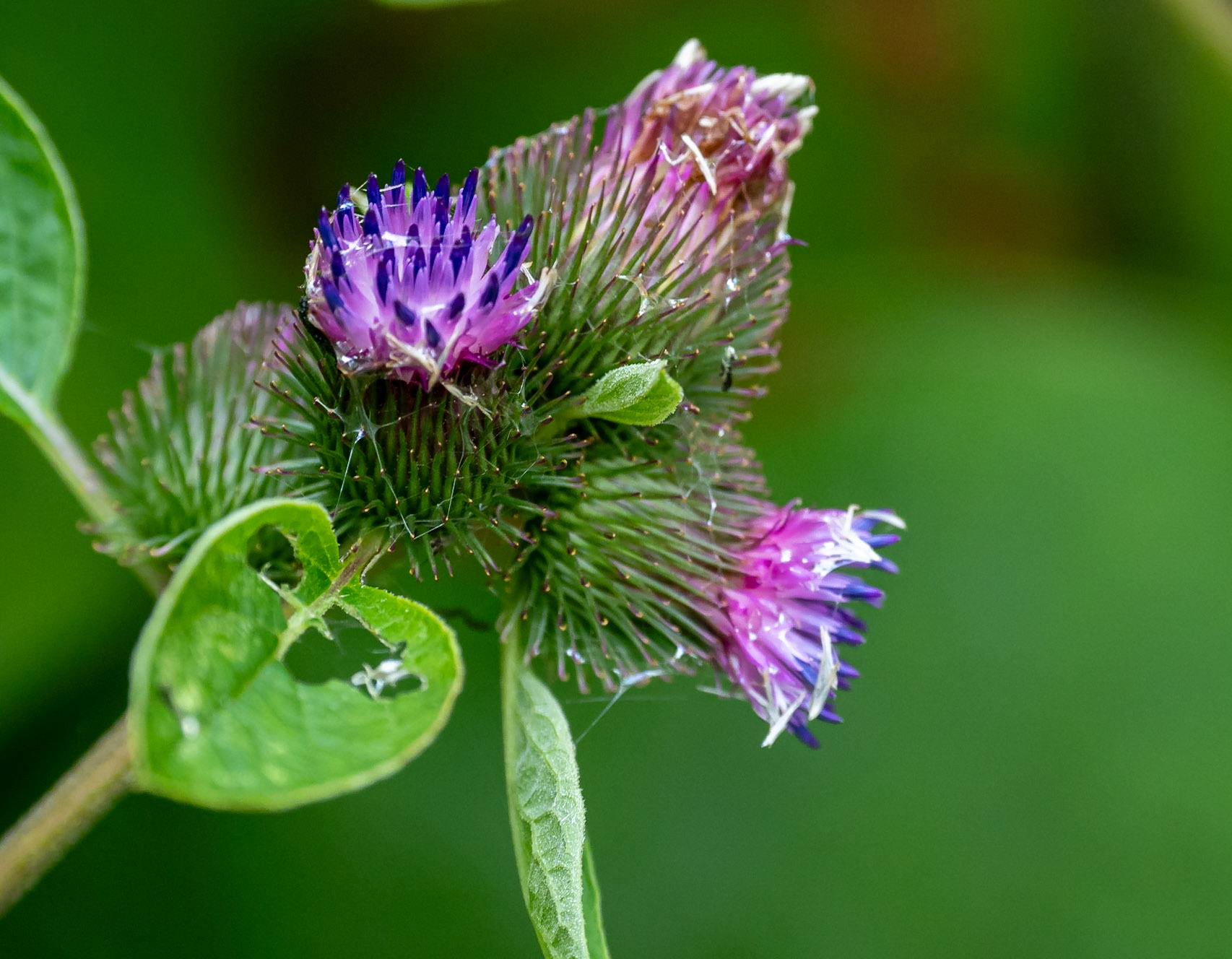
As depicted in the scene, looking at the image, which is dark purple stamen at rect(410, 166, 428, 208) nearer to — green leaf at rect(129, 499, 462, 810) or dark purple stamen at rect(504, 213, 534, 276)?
dark purple stamen at rect(504, 213, 534, 276)

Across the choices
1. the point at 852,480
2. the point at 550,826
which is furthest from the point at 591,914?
Answer: the point at 852,480

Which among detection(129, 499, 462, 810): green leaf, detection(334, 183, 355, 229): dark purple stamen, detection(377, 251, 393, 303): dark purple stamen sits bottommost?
detection(129, 499, 462, 810): green leaf

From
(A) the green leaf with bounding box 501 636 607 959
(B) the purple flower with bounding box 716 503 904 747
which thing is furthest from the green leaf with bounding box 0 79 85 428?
(B) the purple flower with bounding box 716 503 904 747

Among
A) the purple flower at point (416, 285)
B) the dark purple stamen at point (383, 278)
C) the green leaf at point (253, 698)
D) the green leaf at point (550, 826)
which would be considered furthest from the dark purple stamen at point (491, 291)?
the green leaf at point (550, 826)

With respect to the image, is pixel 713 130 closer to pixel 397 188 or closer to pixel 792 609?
pixel 397 188

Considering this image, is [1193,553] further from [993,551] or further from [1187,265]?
[1187,265]
